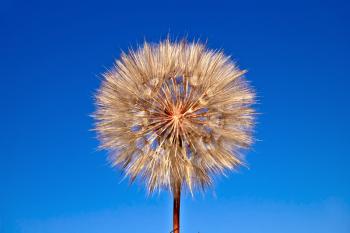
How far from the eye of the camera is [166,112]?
3878 cm

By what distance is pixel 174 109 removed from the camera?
38.7 metres

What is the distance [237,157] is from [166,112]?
2645 mm

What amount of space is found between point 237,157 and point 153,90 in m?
3.41

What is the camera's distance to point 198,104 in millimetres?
39000

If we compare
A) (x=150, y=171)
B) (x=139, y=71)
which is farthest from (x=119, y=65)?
(x=150, y=171)

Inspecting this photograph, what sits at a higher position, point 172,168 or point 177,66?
point 177,66

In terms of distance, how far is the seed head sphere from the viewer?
127ft

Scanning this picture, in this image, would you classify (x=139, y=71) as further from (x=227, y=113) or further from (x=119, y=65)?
(x=227, y=113)

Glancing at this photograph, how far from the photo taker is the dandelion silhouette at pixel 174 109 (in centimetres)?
3859

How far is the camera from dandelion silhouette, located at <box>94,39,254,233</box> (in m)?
38.6

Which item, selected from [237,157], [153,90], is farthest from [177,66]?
[237,157]

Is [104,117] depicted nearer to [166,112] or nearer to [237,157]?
[166,112]

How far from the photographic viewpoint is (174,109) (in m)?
38.7

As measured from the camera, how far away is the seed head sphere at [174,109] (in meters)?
38.6
